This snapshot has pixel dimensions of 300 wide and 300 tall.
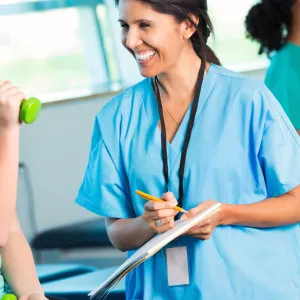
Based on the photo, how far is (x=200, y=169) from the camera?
2.13m

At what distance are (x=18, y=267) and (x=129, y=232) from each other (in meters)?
0.44

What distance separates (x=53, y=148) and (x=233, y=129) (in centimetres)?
320

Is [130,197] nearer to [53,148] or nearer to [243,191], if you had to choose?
[243,191]

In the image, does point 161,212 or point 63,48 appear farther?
point 63,48

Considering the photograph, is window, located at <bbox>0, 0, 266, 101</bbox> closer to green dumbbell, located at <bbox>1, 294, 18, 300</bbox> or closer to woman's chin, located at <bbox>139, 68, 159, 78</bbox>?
woman's chin, located at <bbox>139, 68, 159, 78</bbox>

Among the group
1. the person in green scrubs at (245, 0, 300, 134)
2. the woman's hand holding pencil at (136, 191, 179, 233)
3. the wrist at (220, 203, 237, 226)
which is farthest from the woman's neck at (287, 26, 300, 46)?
the woman's hand holding pencil at (136, 191, 179, 233)

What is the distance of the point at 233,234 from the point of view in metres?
2.15

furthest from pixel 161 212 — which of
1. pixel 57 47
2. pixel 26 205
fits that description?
pixel 57 47

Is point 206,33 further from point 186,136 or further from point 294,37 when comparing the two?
point 294,37

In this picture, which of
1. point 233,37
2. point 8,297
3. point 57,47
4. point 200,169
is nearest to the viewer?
point 8,297

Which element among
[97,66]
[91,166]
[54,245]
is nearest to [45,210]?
[54,245]

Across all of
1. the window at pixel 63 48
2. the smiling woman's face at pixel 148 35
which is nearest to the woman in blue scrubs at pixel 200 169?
the smiling woman's face at pixel 148 35

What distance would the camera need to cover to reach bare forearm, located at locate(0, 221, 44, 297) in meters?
1.79

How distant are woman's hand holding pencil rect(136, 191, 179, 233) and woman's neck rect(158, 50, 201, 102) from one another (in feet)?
1.14
